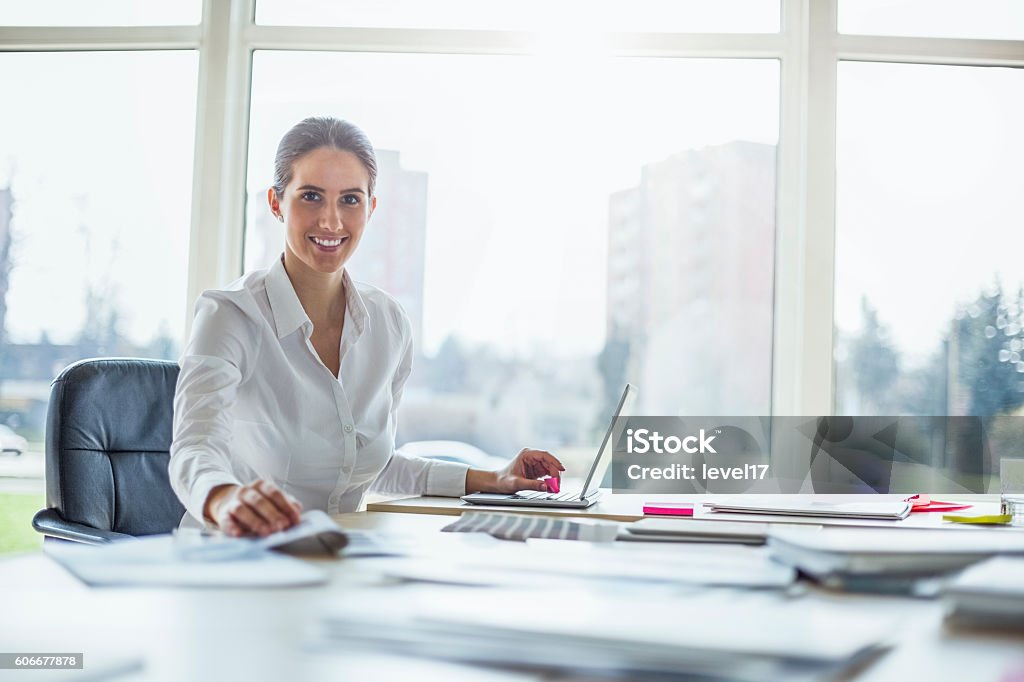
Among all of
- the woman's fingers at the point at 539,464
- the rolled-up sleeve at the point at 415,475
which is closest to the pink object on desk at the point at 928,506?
the woman's fingers at the point at 539,464

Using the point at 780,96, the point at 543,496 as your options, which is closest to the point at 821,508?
the point at 543,496

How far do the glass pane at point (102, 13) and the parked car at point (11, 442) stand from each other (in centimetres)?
160

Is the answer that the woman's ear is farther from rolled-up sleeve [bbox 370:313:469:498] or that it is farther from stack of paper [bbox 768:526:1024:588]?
Result: stack of paper [bbox 768:526:1024:588]

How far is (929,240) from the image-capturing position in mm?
3336

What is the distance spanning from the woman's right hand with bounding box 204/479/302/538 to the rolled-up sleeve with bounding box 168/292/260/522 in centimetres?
17

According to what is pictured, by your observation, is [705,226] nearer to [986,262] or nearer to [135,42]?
[986,262]

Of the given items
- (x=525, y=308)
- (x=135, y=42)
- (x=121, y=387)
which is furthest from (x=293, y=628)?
(x=135, y=42)

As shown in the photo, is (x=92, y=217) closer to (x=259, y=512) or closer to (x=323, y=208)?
(x=323, y=208)

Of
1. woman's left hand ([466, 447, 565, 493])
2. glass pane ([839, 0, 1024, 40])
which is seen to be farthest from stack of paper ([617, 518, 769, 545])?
glass pane ([839, 0, 1024, 40])

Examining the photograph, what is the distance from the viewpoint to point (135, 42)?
3.40 meters

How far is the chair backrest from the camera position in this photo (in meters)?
2.05

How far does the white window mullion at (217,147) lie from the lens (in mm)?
3348

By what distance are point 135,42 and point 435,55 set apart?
1.16 metres

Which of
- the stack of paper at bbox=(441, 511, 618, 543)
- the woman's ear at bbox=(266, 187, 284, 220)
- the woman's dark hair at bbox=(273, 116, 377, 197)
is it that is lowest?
the stack of paper at bbox=(441, 511, 618, 543)
